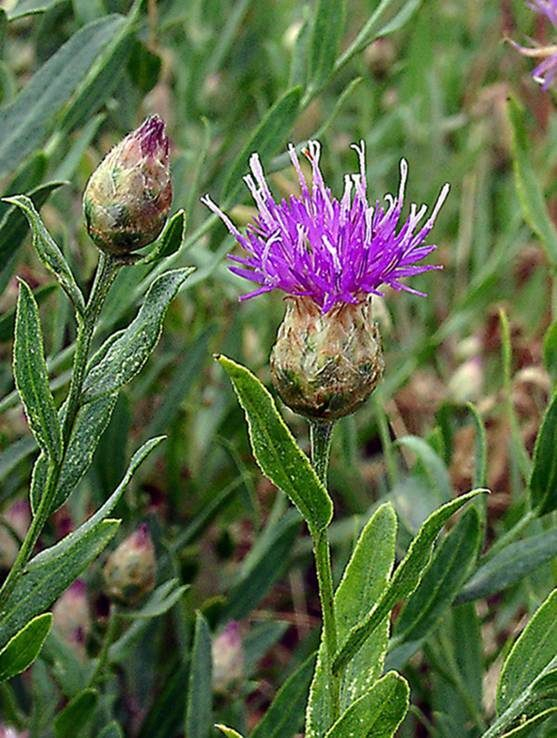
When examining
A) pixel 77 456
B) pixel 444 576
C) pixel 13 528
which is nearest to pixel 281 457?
pixel 77 456

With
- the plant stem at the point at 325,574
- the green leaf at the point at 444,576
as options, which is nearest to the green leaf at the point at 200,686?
the green leaf at the point at 444,576

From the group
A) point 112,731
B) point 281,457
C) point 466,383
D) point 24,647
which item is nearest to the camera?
point 281,457

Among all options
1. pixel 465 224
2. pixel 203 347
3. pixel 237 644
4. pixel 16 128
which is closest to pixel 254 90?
pixel 465 224

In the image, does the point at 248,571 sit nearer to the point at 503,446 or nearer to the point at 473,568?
the point at 473,568

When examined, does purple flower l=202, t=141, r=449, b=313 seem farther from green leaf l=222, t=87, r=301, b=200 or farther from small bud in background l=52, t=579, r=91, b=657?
small bud in background l=52, t=579, r=91, b=657

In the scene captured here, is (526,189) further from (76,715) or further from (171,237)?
(76,715)
